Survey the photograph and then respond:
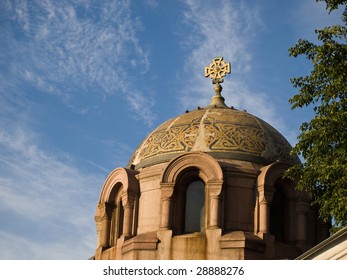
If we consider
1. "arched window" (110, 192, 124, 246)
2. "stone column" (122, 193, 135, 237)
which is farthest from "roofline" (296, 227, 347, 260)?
"arched window" (110, 192, 124, 246)

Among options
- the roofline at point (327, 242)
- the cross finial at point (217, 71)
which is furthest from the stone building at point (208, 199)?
the roofline at point (327, 242)

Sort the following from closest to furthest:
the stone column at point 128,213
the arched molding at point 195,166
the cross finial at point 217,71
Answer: the arched molding at point 195,166 < the stone column at point 128,213 < the cross finial at point 217,71

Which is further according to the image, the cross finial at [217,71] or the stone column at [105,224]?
the cross finial at [217,71]

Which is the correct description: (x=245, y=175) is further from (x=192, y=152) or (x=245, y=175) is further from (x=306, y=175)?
(x=306, y=175)

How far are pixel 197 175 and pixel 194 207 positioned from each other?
2.98 feet

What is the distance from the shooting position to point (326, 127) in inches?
754

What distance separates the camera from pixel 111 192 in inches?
952

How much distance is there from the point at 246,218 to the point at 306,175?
3.20 metres

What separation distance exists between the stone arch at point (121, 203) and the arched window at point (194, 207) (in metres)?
1.59

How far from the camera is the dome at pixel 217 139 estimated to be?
2317 cm

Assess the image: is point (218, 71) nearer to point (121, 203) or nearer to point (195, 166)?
point (195, 166)

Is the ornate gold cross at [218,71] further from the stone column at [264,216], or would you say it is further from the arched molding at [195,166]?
the stone column at [264,216]
